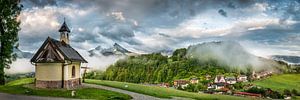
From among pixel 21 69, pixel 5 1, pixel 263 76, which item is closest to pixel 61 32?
pixel 5 1

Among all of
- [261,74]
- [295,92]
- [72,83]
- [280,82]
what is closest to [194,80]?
[261,74]

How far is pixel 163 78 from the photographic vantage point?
6912 centimetres

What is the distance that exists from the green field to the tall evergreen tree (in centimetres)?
3169

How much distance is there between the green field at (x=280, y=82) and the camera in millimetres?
46938

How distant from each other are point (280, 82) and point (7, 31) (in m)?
35.3

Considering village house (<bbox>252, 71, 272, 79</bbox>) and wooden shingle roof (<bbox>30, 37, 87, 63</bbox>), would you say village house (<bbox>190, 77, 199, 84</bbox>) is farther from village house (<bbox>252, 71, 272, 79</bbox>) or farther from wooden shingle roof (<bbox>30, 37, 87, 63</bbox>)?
wooden shingle roof (<bbox>30, 37, 87, 63</bbox>)

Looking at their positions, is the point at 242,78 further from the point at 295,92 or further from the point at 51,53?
the point at 51,53

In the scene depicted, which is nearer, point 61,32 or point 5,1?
point 5,1

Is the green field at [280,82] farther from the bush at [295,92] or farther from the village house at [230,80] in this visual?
the village house at [230,80]

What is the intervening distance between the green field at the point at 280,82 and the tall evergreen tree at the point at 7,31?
31688 millimetres

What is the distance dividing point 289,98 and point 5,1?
36.4m

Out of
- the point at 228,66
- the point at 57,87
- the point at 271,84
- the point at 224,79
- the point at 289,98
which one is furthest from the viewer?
the point at 228,66

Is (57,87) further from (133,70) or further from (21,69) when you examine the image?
(133,70)

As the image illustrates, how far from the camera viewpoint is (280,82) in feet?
157
